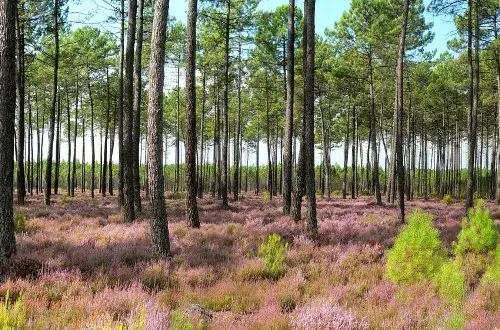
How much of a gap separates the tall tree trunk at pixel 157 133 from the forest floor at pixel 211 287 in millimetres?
678

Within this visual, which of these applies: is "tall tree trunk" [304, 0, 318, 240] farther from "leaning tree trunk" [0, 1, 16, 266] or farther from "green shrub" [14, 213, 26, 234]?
"green shrub" [14, 213, 26, 234]

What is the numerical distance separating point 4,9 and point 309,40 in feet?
26.0

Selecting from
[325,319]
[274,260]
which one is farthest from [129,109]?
[325,319]

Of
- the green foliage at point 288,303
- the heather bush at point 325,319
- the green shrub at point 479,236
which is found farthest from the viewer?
the green shrub at point 479,236

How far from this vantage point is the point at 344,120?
133 feet

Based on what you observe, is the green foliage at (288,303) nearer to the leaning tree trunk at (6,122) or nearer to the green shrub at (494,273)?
the green shrub at (494,273)

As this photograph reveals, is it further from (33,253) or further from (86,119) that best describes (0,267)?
(86,119)

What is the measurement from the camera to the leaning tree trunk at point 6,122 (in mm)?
6898

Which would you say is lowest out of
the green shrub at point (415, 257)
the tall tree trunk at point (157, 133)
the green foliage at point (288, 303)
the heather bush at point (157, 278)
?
the green foliage at point (288, 303)

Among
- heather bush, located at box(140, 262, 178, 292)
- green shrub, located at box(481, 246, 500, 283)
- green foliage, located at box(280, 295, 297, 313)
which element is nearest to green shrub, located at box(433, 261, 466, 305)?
green shrub, located at box(481, 246, 500, 283)

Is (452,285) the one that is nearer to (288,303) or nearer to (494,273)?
(494,273)

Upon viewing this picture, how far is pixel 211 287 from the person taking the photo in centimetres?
643

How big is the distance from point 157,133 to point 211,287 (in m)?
3.51

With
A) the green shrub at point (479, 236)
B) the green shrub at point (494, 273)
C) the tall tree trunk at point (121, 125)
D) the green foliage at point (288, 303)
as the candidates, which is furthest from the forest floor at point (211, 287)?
the tall tree trunk at point (121, 125)
